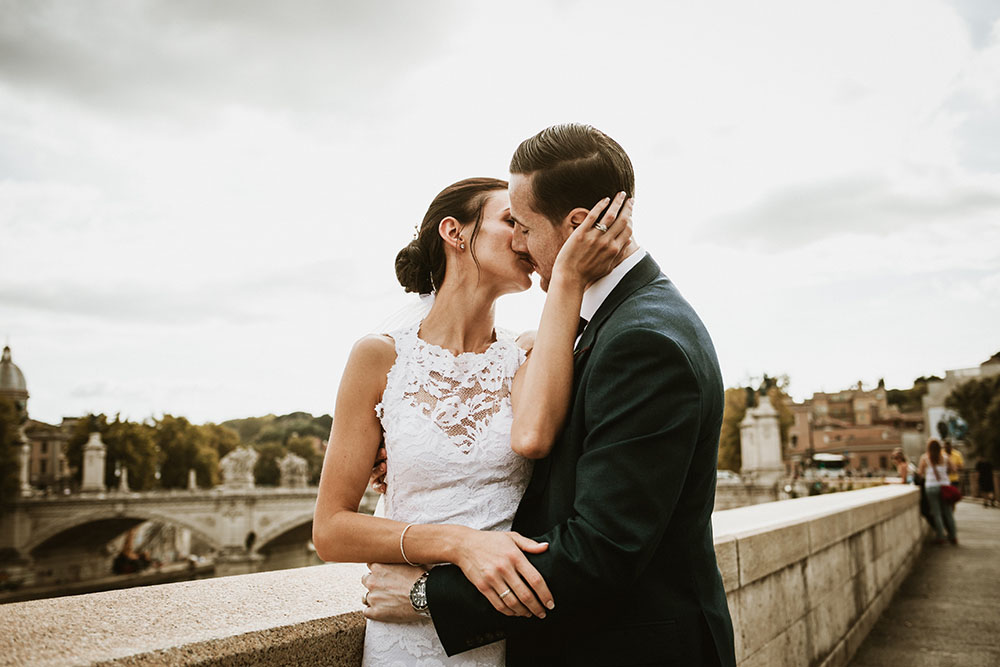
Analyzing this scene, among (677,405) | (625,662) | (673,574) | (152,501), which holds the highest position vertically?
(677,405)

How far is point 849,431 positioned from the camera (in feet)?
241

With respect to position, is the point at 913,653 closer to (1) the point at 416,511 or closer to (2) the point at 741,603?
(2) the point at 741,603

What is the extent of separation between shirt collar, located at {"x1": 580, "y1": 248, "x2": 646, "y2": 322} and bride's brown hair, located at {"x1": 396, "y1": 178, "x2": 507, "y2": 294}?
448 mm

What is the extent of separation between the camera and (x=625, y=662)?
1.56 m

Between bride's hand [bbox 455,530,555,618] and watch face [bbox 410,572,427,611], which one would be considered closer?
bride's hand [bbox 455,530,555,618]

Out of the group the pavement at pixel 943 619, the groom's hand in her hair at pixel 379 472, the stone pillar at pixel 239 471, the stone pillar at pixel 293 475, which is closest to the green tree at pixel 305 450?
the stone pillar at pixel 293 475

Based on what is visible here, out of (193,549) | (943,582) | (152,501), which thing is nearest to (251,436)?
(193,549)

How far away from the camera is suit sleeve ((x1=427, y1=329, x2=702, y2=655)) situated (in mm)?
1437

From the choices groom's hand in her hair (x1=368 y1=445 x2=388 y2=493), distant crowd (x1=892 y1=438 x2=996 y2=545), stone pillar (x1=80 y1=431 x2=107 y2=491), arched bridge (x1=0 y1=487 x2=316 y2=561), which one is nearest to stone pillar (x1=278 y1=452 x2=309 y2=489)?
arched bridge (x1=0 y1=487 x2=316 y2=561)

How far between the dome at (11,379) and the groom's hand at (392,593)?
270 feet

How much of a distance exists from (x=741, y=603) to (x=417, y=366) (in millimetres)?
2108

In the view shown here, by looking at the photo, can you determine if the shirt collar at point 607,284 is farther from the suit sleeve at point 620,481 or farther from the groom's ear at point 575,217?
the suit sleeve at point 620,481

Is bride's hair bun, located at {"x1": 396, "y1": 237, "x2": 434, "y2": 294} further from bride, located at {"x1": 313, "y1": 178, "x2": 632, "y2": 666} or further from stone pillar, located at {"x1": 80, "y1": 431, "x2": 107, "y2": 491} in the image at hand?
stone pillar, located at {"x1": 80, "y1": 431, "x2": 107, "y2": 491}

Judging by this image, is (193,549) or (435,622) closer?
(435,622)
